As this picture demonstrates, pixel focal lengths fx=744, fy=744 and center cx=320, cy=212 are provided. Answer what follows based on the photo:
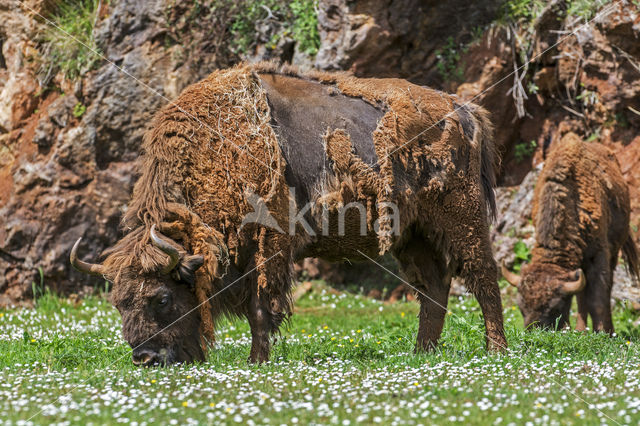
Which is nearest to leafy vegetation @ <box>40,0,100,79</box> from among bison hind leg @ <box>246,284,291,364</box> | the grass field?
the grass field

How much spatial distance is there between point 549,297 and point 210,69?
6946mm

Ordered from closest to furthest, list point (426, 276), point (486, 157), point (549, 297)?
point (426, 276) → point (486, 157) → point (549, 297)

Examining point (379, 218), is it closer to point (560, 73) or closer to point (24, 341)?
point (24, 341)

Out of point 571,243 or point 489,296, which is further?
point 571,243

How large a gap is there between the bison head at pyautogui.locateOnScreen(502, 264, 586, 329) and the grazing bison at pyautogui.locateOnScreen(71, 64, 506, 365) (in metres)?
2.14

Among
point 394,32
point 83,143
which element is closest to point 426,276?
point 394,32

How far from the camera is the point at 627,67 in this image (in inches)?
458

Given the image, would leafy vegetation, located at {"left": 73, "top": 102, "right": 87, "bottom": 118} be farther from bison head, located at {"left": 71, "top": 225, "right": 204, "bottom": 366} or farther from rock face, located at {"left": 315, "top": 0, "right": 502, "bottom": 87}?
bison head, located at {"left": 71, "top": 225, "right": 204, "bottom": 366}

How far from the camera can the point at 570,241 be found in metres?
9.66

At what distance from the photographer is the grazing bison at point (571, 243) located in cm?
942

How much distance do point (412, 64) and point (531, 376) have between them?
8.21m

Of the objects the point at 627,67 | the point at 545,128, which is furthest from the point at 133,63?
the point at 627,67

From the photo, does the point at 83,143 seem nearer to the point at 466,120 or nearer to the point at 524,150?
the point at 466,120

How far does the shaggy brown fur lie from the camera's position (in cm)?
944
